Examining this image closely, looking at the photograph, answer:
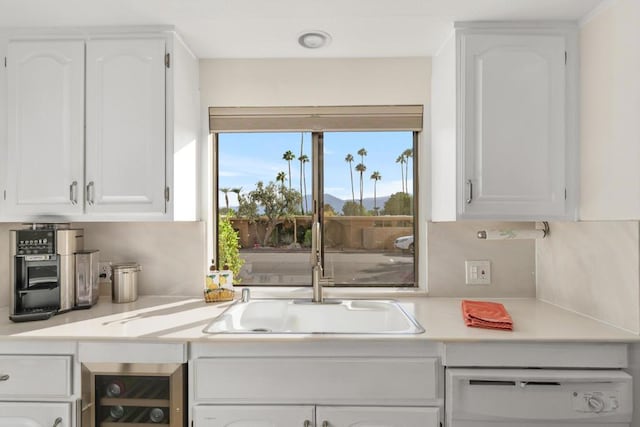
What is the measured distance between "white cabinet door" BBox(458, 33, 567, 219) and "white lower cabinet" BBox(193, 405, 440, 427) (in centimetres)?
90

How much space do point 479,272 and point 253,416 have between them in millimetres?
1388

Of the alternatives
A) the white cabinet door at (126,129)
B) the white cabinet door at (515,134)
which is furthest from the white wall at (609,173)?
the white cabinet door at (126,129)

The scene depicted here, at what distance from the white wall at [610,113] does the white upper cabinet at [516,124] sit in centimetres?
5

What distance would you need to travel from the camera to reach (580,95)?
1.69 metres

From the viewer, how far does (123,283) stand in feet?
6.53

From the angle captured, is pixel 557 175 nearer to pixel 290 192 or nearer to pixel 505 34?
pixel 505 34

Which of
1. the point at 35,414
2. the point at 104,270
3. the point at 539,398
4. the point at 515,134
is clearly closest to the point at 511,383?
the point at 539,398

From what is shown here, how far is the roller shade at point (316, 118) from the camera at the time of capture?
214cm

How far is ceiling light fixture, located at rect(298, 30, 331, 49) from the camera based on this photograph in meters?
1.83

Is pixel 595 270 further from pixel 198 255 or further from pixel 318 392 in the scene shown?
pixel 198 255

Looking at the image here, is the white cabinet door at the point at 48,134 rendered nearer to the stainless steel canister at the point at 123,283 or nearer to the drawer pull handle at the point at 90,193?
the drawer pull handle at the point at 90,193

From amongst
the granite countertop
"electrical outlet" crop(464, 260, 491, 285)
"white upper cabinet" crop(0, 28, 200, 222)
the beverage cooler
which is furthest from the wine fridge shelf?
"electrical outlet" crop(464, 260, 491, 285)

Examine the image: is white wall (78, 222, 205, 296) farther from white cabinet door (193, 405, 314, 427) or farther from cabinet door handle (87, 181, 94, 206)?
white cabinet door (193, 405, 314, 427)

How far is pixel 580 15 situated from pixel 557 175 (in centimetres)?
71
